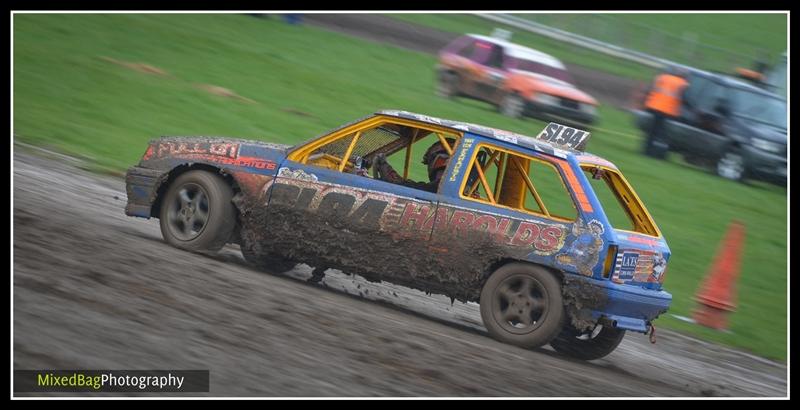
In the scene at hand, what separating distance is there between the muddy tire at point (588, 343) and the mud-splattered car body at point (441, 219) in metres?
0.50

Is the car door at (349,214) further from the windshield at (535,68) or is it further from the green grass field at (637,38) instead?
the green grass field at (637,38)

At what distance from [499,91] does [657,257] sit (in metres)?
15.0

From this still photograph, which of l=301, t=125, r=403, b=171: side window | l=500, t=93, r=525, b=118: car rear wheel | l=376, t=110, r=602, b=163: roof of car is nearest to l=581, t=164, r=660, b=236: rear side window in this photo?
l=376, t=110, r=602, b=163: roof of car

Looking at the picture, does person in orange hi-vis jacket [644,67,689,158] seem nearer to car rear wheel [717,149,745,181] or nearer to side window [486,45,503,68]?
car rear wheel [717,149,745,181]

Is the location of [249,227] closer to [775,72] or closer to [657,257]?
[657,257]

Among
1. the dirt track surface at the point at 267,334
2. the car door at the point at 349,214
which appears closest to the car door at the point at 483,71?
the dirt track surface at the point at 267,334

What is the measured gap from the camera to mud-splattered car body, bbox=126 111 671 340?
818 cm

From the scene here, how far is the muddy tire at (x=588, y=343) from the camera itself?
891 centimetres

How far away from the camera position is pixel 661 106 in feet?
72.4

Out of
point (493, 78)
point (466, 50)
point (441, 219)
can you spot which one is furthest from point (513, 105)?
point (441, 219)

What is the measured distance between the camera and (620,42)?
3697 cm

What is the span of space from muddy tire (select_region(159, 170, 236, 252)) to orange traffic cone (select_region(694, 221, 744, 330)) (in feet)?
16.3
